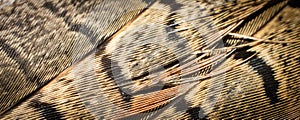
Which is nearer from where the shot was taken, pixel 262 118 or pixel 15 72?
pixel 15 72

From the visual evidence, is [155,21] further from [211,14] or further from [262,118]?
[262,118]

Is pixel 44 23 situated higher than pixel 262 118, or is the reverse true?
pixel 44 23

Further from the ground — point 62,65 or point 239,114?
point 62,65

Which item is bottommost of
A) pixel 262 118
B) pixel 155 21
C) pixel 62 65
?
pixel 262 118

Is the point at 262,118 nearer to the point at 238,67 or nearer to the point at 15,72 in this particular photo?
the point at 238,67

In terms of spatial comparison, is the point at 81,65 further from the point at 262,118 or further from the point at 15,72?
the point at 262,118

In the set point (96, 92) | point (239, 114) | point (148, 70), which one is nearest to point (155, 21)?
point (148, 70)

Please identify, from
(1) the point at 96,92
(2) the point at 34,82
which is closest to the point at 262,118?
(1) the point at 96,92
